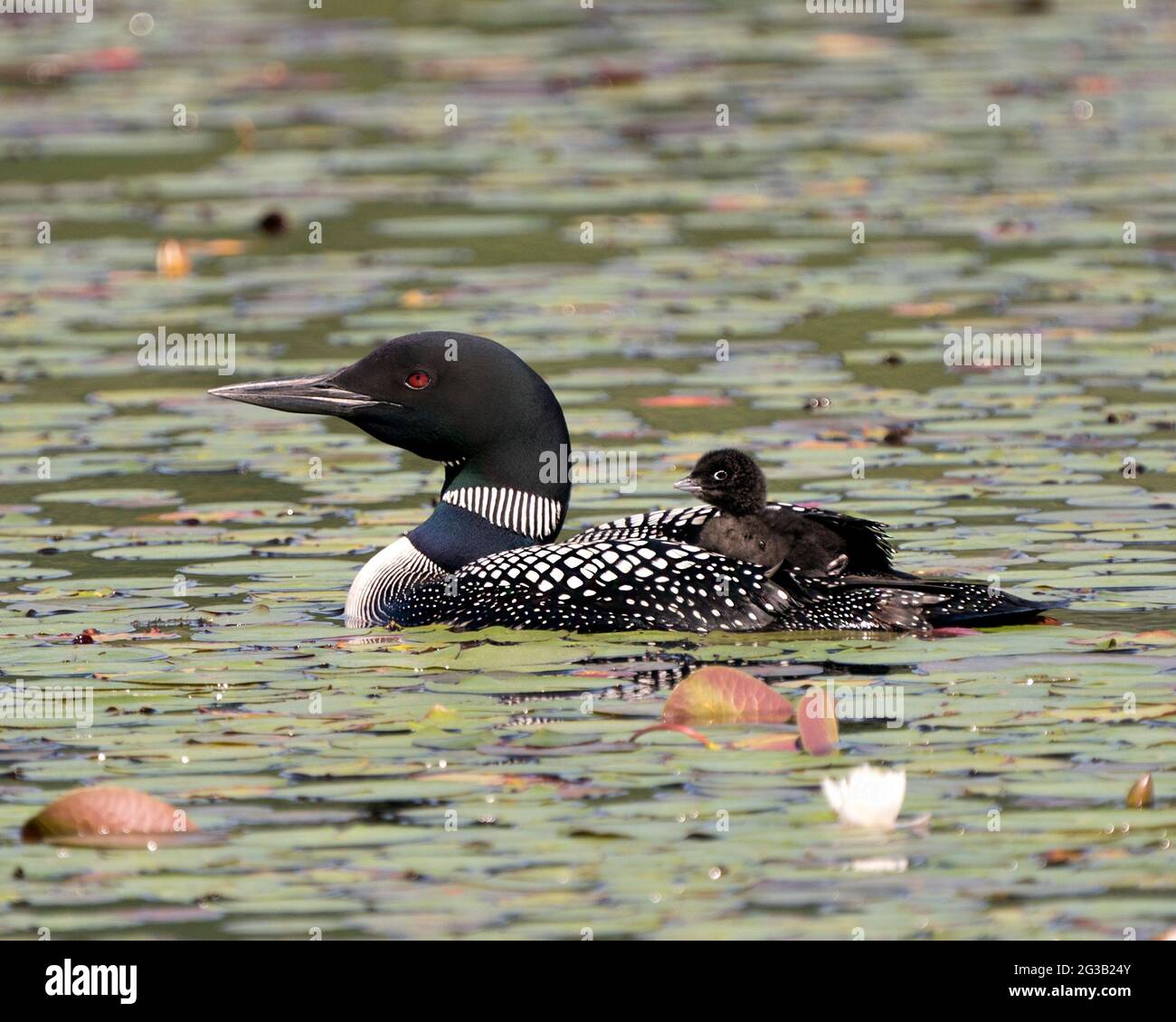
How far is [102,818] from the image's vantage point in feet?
18.1

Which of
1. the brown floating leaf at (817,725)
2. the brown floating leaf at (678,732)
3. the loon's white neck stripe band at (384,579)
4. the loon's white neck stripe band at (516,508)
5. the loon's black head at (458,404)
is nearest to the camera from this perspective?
the brown floating leaf at (817,725)

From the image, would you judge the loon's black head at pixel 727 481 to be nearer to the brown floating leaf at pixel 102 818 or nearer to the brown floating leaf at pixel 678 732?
the brown floating leaf at pixel 678 732

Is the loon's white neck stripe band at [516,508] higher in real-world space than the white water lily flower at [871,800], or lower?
higher

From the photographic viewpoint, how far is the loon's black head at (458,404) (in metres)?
7.68

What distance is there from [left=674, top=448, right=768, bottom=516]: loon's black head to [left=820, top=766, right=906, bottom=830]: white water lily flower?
186 cm

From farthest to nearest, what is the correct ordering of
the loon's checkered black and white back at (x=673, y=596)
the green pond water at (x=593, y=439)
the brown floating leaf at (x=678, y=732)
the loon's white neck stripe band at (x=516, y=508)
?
the loon's white neck stripe band at (x=516, y=508) < the loon's checkered black and white back at (x=673, y=596) < the brown floating leaf at (x=678, y=732) < the green pond water at (x=593, y=439)

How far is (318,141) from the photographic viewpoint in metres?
16.9

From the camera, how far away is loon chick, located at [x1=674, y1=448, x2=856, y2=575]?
7219 mm

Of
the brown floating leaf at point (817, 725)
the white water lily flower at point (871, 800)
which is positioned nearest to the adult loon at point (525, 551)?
the brown floating leaf at point (817, 725)

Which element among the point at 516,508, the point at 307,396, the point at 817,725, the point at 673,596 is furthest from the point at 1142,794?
the point at 307,396

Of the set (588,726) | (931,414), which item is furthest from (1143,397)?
(588,726)

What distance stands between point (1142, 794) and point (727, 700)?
43.9 inches

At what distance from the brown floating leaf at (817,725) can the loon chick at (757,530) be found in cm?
121
